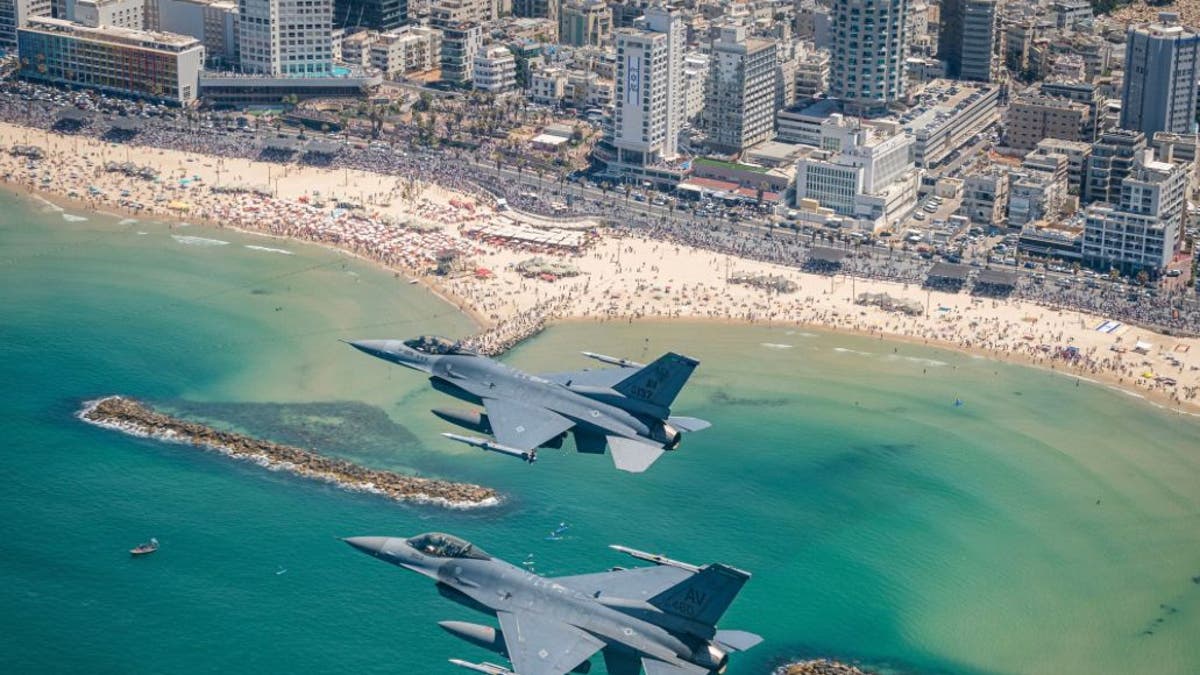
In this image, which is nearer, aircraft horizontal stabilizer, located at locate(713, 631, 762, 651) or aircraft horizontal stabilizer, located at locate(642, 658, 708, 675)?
aircraft horizontal stabilizer, located at locate(642, 658, 708, 675)

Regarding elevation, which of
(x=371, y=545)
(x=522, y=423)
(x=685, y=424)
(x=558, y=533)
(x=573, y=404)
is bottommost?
(x=558, y=533)

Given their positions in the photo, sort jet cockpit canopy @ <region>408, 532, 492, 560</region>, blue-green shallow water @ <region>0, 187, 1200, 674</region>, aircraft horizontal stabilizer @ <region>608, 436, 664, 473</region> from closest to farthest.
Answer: jet cockpit canopy @ <region>408, 532, 492, 560</region>
aircraft horizontal stabilizer @ <region>608, 436, 664, 473</region>
blue-green shallow water @ <region>0, 187, 1200, 674</region>

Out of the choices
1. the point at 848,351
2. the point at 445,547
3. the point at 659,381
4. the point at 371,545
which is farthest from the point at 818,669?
the point at 848,351

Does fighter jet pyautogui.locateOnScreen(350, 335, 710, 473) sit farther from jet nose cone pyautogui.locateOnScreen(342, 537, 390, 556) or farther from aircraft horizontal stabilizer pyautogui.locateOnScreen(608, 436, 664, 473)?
jet nose cone pyautogui.locateOnScreen(342, 537, 390, 556)

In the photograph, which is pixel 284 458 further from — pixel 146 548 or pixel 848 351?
pixel 848 351

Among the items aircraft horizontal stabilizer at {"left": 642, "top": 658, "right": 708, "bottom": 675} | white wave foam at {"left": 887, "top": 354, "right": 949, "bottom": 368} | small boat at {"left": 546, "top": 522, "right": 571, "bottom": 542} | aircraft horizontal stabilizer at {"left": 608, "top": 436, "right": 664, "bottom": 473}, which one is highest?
aircraft horizontal stabilizer at {"left": 608, "top": 436, "right": 664, "bottom": 473}

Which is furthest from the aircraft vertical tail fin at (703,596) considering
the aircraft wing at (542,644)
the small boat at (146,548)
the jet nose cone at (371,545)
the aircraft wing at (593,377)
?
the small boat at (146,548)

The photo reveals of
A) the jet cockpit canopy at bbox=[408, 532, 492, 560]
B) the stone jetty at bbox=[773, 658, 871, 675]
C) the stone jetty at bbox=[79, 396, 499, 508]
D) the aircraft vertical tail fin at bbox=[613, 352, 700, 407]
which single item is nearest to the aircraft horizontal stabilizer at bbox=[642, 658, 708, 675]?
the jet cockpit canopy at bbox=[408, 532, 492, 560]
